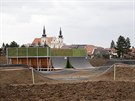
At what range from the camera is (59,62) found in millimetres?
47719

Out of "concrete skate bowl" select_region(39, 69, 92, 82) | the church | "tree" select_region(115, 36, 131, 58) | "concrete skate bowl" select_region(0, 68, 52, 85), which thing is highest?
the church

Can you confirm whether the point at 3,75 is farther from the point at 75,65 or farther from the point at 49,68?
the point at 75,65

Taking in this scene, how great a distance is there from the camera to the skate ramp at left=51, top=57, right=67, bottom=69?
4610cm

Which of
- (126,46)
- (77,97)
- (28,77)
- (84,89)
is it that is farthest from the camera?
(126,46)

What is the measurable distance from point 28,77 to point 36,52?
23.7 m

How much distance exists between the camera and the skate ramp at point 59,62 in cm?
4610

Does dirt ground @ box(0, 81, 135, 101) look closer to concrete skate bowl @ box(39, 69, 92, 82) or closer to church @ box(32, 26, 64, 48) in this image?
concrete skate bowl @ box(39, 69, 92, 82)

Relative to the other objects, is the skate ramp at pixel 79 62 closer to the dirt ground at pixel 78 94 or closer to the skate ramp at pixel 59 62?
the skate ramp at pixel 59 62

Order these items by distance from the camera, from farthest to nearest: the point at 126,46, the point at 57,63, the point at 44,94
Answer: the point at 126,46
the point at 57,63
the point at 44,94

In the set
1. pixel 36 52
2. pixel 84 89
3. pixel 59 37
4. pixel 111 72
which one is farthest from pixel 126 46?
pixel 84 89

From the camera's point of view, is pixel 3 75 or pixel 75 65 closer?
pixel 3 75

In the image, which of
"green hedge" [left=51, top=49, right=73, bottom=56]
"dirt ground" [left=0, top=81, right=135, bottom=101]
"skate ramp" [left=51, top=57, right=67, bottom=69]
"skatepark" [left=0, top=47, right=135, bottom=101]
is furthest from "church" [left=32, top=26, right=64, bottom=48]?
"dirt ground" [left=0, top=81, right=135, bottom=101]

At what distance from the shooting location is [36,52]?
44.8 m

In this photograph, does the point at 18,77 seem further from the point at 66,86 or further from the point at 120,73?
the point at 120,73
